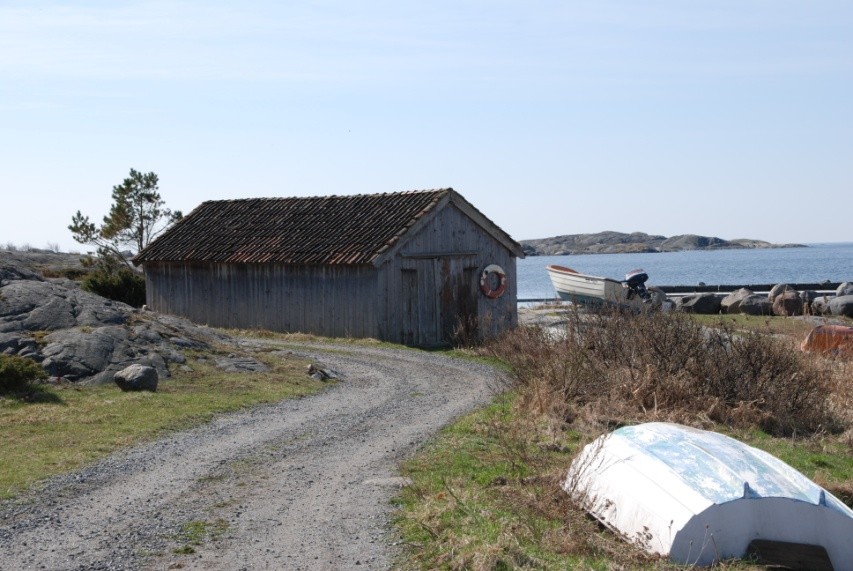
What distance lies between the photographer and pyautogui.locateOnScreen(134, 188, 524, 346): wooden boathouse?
2780 cm

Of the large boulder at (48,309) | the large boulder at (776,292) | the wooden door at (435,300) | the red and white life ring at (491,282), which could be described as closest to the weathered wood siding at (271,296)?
the wooden door at (435,300)

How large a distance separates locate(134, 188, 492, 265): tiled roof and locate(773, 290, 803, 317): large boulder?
15987 mm

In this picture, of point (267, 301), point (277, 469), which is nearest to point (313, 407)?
point (277, 469)

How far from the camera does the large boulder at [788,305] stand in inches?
1490

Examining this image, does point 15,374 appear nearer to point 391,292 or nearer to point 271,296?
point 391,292

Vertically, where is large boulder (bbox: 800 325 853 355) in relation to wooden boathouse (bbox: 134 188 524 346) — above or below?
below

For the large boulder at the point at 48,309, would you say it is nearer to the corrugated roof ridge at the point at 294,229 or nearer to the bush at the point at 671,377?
the corrugated roof ridge at the point at 294,229

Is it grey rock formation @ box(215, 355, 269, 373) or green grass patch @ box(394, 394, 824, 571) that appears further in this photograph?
grey rock formation @ box(215, 355, 269, 373)

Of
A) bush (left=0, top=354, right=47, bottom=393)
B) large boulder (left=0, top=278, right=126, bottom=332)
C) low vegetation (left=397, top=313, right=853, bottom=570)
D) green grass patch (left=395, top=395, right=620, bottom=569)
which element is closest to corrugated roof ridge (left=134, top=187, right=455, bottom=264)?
large boulder (left=0, top=278, right=126, bottom=332)

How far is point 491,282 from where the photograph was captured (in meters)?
29.7

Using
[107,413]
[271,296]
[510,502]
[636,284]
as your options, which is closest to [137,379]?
[107,413]

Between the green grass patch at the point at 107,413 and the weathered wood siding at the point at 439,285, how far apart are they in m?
7.44

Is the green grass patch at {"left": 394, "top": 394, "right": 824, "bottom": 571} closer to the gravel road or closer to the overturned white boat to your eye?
the overturned white boat

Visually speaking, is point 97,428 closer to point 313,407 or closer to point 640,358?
point 313,407
